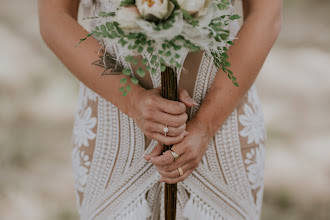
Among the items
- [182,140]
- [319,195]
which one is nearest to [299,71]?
[319,195]

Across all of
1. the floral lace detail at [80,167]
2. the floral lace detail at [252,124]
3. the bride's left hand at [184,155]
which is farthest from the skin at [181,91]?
the floral lace detail at [80,167]

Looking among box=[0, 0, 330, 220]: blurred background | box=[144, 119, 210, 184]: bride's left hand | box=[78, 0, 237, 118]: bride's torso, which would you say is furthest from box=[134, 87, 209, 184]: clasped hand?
box=[0, 0, 330, 220]: blurred background

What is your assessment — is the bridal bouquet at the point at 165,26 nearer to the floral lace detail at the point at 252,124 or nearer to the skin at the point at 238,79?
the skin at the point at 238,79

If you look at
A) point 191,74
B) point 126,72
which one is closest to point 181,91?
point 191,74

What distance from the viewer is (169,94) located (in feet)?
3.06

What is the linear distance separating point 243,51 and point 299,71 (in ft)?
10.4

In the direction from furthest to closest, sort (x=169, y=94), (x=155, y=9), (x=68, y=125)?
(x=68, y=125)
(x=169, y=94)
(x=155, y=9)

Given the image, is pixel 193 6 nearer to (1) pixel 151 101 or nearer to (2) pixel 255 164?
(1) pixel 151 101

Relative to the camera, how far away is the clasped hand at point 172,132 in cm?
95

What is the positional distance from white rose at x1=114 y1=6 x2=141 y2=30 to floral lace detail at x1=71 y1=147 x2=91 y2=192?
0.62 m

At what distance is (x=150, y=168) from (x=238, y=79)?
1.21ft

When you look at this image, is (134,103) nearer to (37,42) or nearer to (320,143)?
(320,143)

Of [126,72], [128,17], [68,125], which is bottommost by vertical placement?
[68,125]

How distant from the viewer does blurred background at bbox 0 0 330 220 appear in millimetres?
2658
